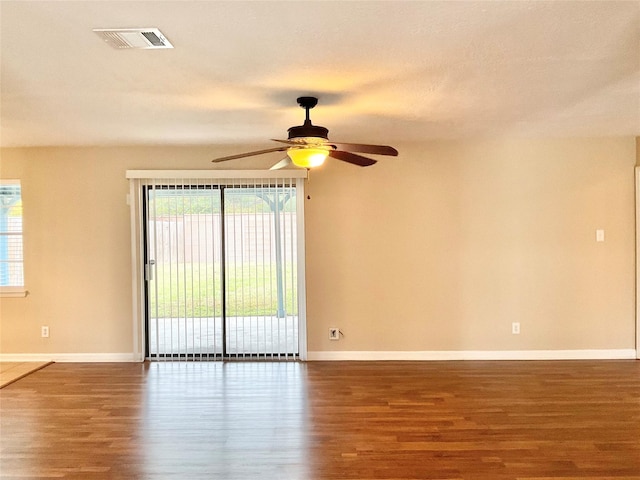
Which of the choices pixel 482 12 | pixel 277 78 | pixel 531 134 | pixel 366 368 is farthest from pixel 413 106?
pixel 366 368

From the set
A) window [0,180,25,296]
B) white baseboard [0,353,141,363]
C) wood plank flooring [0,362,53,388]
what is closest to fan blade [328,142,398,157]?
white baseboard [0,353,141,363]

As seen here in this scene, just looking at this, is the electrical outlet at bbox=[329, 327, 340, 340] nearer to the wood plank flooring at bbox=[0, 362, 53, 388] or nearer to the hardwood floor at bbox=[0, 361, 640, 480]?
the hardwood floor at bbox=[0, 361, 640, 480]

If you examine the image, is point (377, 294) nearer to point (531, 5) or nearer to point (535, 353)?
point (535, 353)

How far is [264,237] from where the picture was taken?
15.6 feet

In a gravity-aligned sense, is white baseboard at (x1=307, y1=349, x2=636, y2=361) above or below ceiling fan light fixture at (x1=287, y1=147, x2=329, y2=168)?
below

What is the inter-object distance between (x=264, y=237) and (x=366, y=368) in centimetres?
172

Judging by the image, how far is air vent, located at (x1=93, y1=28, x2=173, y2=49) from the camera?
80.4 inches

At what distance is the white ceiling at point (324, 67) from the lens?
75.4 inches

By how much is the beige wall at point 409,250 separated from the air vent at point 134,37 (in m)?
2.57

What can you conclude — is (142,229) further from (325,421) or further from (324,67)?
(324,67)

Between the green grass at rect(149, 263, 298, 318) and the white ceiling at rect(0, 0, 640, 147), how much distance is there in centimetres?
149

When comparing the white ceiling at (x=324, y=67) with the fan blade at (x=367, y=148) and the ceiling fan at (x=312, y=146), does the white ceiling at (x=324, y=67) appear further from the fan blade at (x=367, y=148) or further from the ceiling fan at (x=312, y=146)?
the fan blade at (x=367, y=148)

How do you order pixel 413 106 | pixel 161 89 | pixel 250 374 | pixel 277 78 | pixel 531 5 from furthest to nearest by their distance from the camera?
pixel 250 374 < pixel 413 106 < pixel 161 89 < pixel 277 78 < pixel 531 5

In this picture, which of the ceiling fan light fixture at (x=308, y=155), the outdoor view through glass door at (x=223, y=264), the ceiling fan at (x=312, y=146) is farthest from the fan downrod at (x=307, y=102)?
the outdoor view through glass door at (x=223, y=264)
